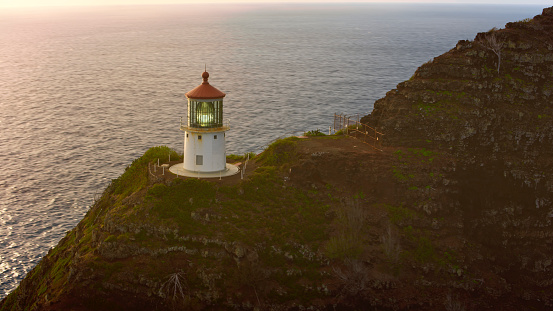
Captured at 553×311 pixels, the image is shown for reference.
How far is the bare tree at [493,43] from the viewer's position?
55.3 metres

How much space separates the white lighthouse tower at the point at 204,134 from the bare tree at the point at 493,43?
24.9m

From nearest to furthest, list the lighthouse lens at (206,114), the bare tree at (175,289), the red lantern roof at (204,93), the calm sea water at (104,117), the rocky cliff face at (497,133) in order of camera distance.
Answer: the bare tree at (175,289) < the rocky cliff face at (497,133) < the red lantern roof at (204,93) < the lighthouse lens at (206,114) < the calm sea water at (104,117)

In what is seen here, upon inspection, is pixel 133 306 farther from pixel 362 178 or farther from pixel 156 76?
pixel 156 76

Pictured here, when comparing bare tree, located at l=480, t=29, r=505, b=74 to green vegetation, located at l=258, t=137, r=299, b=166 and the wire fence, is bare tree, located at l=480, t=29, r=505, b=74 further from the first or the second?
green vegetation, located at l=258, t=137, r=299, b=166

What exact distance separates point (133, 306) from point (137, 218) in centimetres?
705

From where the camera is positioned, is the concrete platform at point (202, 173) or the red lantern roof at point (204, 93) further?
the concrete platform at point (202, 173)

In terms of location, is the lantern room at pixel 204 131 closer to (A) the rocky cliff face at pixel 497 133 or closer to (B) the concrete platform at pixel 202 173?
(B) the concrete platform at pixel 202 173

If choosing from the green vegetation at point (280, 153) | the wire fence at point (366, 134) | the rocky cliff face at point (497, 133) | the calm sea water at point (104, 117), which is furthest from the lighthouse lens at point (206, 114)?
the calm sea water at point (104, 117)

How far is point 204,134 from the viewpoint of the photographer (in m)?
52.1

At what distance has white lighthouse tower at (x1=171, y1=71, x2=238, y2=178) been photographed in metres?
51.7

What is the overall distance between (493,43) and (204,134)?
1087 inches

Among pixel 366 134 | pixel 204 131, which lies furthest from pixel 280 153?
pixel 366 134

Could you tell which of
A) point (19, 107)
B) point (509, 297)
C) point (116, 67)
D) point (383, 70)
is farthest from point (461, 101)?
point (116, 67)

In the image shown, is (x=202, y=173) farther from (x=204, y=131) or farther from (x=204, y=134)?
(x=204, y=131)
